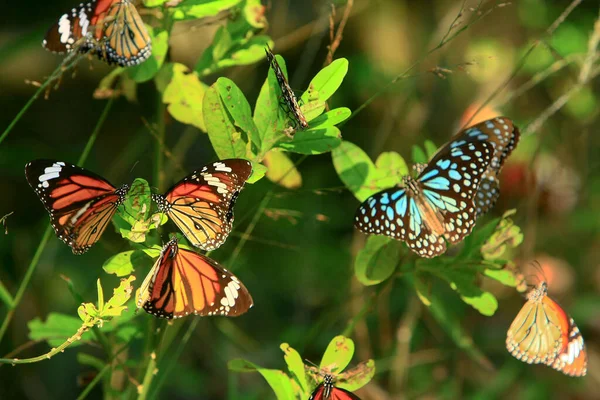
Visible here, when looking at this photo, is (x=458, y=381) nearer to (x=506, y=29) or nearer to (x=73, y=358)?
(x=73, y=358)

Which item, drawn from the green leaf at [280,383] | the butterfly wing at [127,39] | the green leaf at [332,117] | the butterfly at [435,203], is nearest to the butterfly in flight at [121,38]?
the butterfly wing at [127,39]

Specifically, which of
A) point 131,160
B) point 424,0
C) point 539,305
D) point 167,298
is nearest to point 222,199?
point 167,298

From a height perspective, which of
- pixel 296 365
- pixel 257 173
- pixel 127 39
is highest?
pixel 127 39

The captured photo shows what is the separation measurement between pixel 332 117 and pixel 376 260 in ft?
1.07

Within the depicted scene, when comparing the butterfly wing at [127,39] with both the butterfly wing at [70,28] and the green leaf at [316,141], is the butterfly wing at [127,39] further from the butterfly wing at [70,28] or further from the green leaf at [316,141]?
the green leaf at [316,141]

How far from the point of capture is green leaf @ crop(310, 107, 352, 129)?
44.5 inches

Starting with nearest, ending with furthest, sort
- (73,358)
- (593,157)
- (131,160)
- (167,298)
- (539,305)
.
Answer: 1. (167,298)
2. (539,305)
3. (131,160)
4. (73,358)
5. (593,157)

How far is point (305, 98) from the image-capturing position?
1133mm

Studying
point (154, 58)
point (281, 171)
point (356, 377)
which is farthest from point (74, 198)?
point (356, 377)

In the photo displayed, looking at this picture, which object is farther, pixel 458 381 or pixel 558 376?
pixel 558 376

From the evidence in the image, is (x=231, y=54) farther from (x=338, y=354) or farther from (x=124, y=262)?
(x=338, y=354)

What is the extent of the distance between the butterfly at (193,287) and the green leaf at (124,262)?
0.23ft

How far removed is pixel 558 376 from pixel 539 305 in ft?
5.08

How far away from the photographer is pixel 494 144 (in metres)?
1.37
